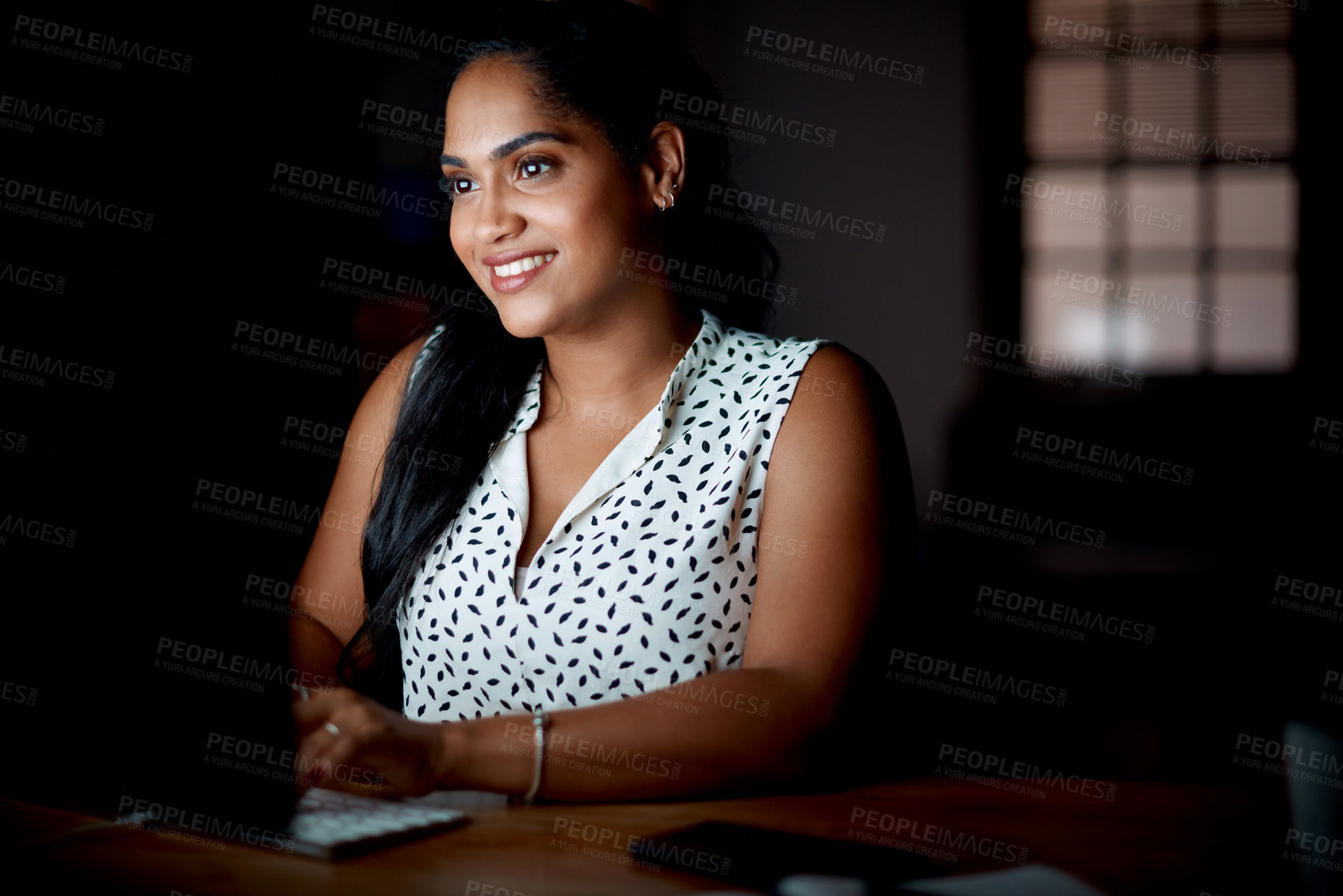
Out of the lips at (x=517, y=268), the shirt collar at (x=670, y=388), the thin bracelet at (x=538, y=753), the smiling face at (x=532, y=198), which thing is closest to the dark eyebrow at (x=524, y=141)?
the smiling face at (x=532, y=198)

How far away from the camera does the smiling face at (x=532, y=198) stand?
1.45 metres

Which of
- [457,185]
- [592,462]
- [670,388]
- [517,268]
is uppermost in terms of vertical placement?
[457,185]

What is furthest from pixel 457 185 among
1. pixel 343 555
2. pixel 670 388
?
pixel 343 555

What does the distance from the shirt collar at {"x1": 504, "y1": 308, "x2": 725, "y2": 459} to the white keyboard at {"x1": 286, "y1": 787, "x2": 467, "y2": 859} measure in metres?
0.64

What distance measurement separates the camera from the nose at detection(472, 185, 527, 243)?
1.45 metres

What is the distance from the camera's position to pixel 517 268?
1476 millimetres

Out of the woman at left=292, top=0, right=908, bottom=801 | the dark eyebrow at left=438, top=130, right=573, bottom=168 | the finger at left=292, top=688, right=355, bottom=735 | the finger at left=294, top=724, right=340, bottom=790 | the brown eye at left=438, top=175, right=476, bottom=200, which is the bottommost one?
the finger at left=294, top=724, right=340, bottom=790

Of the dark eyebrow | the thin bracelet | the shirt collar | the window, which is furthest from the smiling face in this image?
the window

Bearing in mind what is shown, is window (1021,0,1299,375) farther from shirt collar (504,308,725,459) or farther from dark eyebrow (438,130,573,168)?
dark eyebrow (438,130,573,168)

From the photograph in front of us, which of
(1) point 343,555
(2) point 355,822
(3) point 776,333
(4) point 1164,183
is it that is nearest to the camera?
(2) point 355,822

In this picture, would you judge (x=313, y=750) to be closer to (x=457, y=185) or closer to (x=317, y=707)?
(x=317, y=707)

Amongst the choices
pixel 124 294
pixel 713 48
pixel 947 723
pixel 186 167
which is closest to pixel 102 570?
pixel 124 294

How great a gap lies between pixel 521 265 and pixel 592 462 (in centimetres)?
29

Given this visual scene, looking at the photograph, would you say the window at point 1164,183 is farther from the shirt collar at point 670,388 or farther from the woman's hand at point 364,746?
the woman's hand at point 364,746
